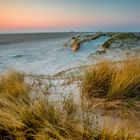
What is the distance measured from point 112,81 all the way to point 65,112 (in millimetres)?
800

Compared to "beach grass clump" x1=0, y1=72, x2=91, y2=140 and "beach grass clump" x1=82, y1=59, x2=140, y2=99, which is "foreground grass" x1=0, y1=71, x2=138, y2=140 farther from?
"beach grass clump" x1=82, y1=59, x2=140, y2=99

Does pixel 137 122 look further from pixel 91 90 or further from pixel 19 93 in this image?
pixel 19 93

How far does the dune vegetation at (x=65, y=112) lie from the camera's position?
236 cm

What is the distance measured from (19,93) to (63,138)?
1230 mm

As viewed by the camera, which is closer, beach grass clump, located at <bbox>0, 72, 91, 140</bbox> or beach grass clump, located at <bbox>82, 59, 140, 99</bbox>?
beach grass clump, located at <bbox>0, 72, 91, 140</bbox>

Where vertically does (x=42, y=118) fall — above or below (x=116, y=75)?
below

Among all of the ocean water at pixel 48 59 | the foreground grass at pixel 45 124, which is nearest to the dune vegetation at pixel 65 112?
A: the foreground grass at pixel 45 124

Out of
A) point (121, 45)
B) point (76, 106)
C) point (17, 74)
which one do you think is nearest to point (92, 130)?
point (76, 106)

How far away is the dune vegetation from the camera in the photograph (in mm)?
2359

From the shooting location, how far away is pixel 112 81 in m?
3.34

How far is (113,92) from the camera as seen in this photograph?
124 inches

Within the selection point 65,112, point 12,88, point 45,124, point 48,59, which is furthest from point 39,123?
point 48,59

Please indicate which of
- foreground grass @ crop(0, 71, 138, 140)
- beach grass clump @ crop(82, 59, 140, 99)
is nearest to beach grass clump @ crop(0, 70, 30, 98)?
foreground grass @ crop(0, 71, 138, 140)

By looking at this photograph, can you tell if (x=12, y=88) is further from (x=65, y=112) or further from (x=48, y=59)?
(x=48, y=59)
